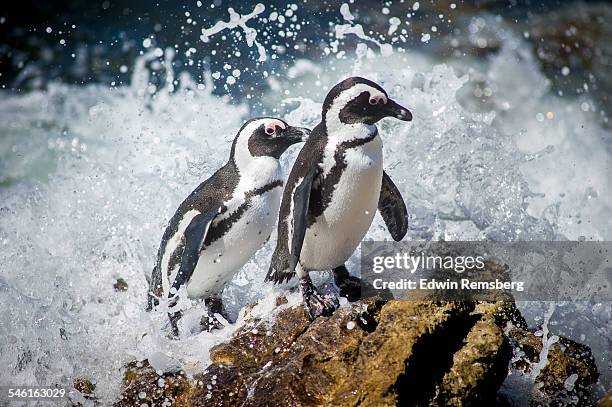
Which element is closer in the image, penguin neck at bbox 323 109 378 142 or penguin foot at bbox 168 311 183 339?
penguin neck at bbox 323 109 378 142

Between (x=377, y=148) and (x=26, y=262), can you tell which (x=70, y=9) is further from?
(x=377, y=148)

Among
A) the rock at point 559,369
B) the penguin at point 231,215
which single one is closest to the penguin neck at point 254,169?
the penguin at point 231,215

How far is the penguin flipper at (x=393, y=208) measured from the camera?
245 cm

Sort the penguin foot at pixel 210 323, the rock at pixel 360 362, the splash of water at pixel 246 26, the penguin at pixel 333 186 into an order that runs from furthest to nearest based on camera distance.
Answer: the splash of water at pixel 246 26
the penguin foot at pixel 210 323
the penguin at pixel 333 186
the rock at pixel 360 362

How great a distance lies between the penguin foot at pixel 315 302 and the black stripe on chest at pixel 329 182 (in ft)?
0.75

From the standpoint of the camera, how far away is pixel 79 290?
9.48ft

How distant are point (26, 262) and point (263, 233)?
5.36ft

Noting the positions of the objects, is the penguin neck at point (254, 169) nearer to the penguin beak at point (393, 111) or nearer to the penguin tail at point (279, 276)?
the penguin tail at point (279, 276)

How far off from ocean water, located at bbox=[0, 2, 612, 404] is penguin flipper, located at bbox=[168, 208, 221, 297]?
19 centimetres

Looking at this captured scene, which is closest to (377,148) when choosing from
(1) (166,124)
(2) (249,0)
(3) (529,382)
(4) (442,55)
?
(3) (529,382)

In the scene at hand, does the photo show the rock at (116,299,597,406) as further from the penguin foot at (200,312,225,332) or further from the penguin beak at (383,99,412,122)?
the penguin beak at (383,99,412,122)

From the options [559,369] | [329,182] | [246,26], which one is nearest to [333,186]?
[329,182]

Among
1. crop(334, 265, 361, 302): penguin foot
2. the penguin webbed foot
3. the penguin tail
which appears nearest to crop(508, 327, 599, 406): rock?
crop(334, 265, 361, 302): penguin foot

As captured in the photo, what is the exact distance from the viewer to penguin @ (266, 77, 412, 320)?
2084mm
